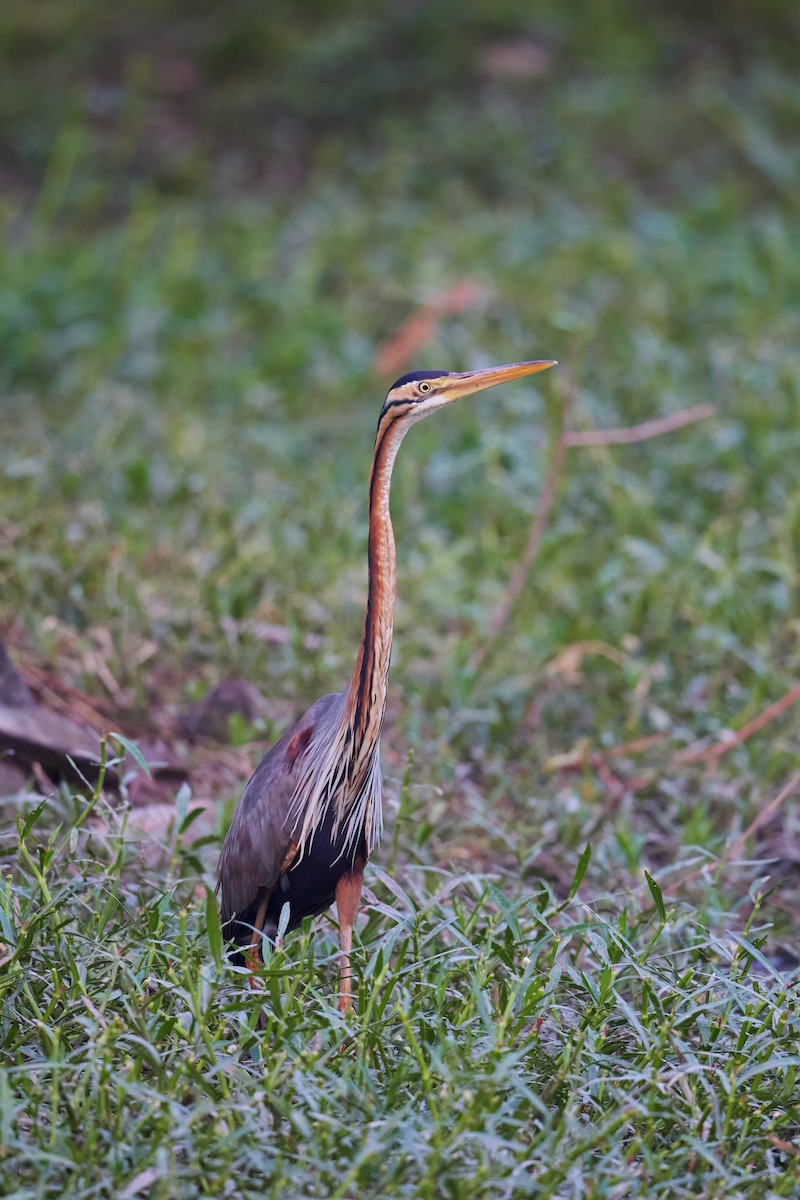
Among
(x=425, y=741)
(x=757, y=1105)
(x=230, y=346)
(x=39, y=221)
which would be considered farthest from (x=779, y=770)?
(x=39, y=221)

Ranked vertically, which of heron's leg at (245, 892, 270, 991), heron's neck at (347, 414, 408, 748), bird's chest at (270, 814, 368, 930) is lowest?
heron's leg at (245, 892, 270, 991)

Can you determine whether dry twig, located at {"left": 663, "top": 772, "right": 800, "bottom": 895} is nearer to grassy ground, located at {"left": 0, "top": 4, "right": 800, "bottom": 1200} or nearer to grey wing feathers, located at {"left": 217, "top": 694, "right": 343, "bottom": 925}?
grassy ground, located at {"left": 0, "top": 4, "right": 800, "bottom": 1200}

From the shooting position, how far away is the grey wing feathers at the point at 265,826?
2869 mm

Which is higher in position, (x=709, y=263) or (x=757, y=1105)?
(x=757, y=1105)

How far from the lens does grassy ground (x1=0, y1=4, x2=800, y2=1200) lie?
2.55 meters

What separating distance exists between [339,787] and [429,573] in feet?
7.57

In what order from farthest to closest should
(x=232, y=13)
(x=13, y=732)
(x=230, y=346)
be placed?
(x=232, y=13), (x=230, y=346), (x=13, y=732)

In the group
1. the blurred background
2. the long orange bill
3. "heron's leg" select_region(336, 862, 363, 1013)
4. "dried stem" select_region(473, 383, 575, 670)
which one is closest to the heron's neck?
the long orange bill

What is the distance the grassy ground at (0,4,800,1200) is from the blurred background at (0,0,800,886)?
0.07ft

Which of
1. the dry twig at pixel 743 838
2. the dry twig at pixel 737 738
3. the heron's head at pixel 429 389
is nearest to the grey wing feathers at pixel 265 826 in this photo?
the heron's head at pixel 429 389

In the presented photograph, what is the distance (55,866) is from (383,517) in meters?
1.01

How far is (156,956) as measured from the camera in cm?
288

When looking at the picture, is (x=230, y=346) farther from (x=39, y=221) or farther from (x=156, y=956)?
(x=156, y=956)

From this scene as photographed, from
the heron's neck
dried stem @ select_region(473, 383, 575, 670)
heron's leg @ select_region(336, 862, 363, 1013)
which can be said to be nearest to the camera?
the heron's neck
